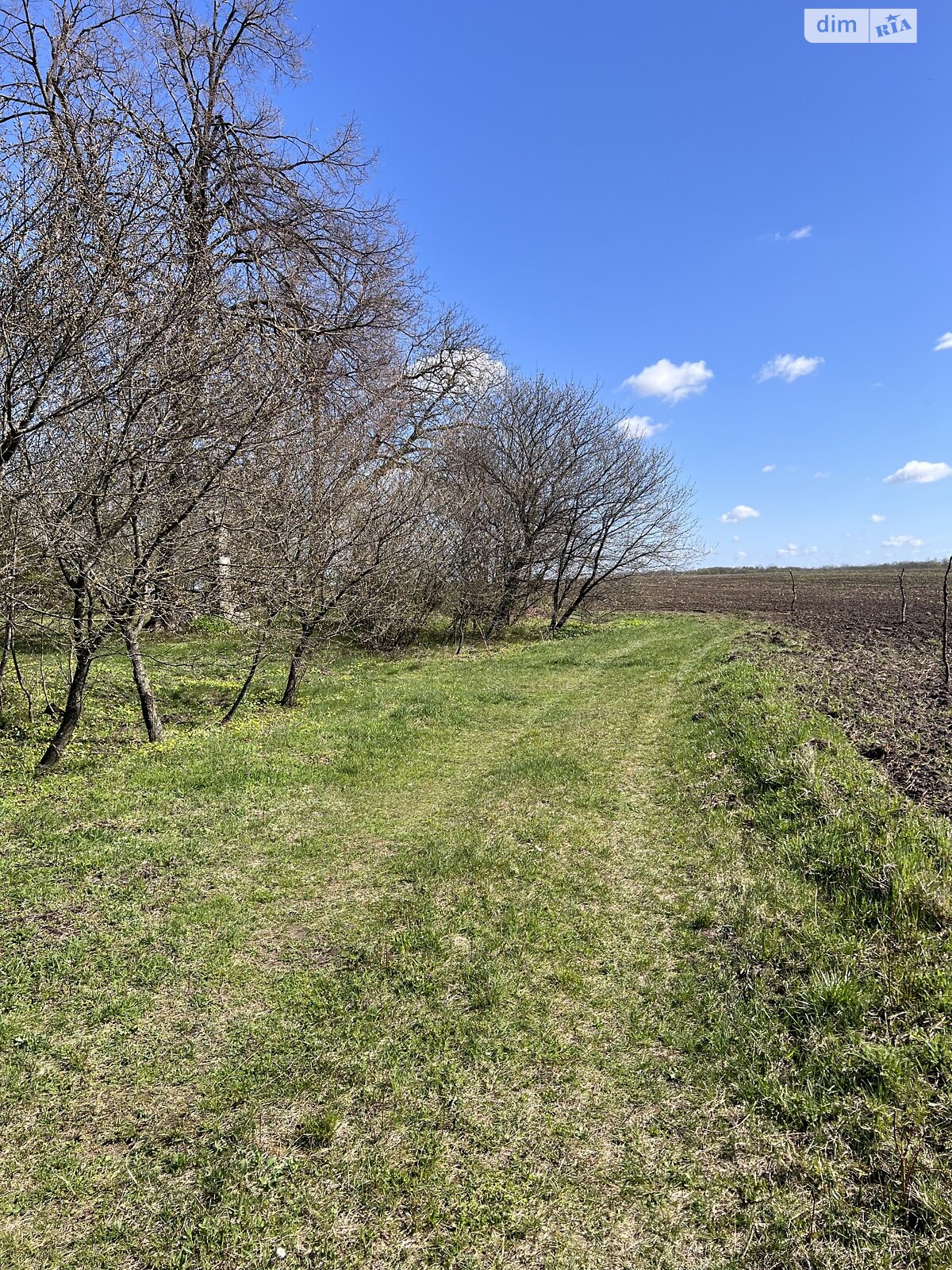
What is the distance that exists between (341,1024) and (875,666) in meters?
11.5

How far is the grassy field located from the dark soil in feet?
2.17

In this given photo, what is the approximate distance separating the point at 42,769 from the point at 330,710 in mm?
3673

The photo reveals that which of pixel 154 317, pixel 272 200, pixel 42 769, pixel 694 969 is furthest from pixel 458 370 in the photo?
pixel 694 969

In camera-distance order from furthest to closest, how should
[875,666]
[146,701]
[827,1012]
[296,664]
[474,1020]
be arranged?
[875,666] < [296,664] < [146,701] < [474,1020] < [827,1012]

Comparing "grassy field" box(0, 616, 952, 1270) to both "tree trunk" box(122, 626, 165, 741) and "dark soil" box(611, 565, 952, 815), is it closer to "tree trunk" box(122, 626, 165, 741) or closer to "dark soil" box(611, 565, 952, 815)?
"dark soil" box(611, 565, 952, 815)

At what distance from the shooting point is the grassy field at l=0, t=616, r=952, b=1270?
209 centimetres

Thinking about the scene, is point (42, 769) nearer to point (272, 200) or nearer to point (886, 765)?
point (886, 765)

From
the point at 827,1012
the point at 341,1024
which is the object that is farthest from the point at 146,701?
the point at 827,1012

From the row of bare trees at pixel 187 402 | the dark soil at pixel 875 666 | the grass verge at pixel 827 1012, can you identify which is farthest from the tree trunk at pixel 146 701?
the dark soil at pixel 875 666

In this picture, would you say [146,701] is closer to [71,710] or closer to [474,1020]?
[71,710]

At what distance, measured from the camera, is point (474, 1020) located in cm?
304

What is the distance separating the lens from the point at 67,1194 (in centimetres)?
217

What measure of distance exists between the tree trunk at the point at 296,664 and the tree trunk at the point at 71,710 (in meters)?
3.14

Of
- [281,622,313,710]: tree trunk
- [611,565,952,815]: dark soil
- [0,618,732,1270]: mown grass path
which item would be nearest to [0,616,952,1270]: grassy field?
[0,618,732,1270]: mown grass path
